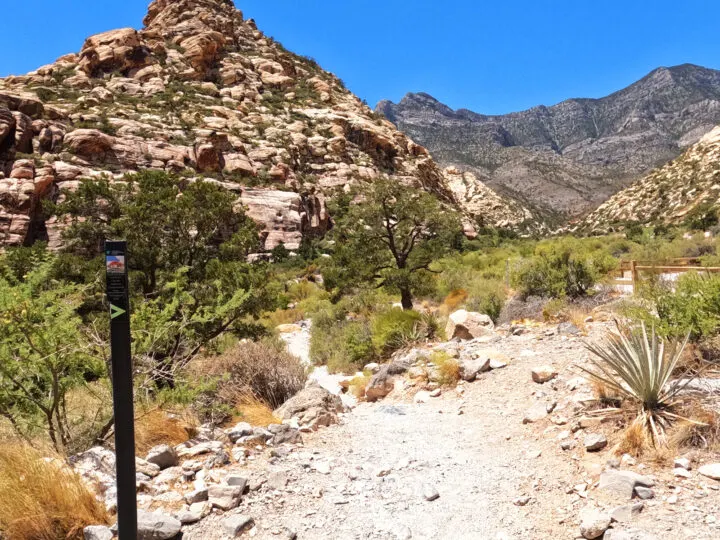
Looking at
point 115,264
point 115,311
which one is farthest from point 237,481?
point 115,264

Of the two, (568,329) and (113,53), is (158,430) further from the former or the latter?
(113,53)

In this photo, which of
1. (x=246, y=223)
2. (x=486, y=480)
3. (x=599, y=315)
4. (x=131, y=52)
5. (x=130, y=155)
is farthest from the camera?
(x=131, y=52)

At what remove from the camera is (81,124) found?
3572 centimetres

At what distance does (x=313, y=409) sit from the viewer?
Answer: 609cm

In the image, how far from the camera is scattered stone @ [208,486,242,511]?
11.8ft

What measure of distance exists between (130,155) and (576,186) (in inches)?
3159

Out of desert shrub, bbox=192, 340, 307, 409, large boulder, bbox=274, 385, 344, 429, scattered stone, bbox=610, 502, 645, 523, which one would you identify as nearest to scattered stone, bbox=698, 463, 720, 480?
scattered stone, bbox=610, 502, 645, 523

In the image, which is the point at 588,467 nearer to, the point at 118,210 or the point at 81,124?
the point at 118,210

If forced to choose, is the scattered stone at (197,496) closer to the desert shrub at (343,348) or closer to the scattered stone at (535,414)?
the scattered stone at (535,414)

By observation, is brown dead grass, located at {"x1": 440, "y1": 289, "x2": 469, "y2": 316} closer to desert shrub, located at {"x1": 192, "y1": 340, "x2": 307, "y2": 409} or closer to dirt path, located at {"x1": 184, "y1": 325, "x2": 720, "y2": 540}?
desert shrub, located at {"x1": 192, "y1": 340, "x2": 307, "y2": 409}

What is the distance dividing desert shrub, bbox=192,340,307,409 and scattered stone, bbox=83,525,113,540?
12.9 ft

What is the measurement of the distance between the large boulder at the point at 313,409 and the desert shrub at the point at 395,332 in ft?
11.1

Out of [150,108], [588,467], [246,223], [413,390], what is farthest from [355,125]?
[588,467]

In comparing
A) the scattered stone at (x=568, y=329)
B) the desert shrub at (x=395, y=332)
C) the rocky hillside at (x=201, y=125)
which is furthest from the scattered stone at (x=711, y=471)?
the rocky hillside at (x=201, y=125)
